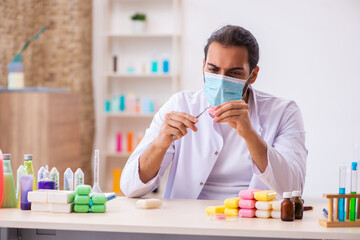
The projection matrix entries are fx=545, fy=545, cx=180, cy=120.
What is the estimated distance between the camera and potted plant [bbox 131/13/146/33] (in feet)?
18.0

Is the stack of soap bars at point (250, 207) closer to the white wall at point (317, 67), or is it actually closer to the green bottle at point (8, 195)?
the green bottle at point (8, 195)

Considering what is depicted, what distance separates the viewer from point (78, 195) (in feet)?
5.99

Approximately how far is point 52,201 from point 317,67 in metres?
4.02

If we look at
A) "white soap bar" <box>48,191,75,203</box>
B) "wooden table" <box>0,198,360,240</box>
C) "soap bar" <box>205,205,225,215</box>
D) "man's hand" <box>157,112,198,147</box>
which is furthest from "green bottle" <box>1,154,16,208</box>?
"soap bar" <box>205,205,225,215</box>

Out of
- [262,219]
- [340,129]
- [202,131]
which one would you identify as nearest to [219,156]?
[202,131]

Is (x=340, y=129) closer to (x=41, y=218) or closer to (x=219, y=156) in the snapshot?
(x=219, y=156)

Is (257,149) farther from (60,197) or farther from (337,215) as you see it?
(60,197)

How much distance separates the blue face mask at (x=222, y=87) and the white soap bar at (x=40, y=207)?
0.79 metres

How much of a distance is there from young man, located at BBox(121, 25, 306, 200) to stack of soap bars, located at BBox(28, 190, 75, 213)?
1.28ft

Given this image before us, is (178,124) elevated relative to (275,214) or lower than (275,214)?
elevated

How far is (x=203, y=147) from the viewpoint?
2305mm

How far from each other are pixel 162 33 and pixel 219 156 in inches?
132

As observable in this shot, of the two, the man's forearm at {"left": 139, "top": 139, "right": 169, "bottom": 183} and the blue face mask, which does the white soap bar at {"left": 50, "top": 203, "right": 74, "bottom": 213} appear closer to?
the man's forearm at {"left": 139, "top": 139, "right": 169, "bottom": 183}

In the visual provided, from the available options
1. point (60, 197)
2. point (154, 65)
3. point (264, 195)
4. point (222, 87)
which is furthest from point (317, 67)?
point (60, 197)
